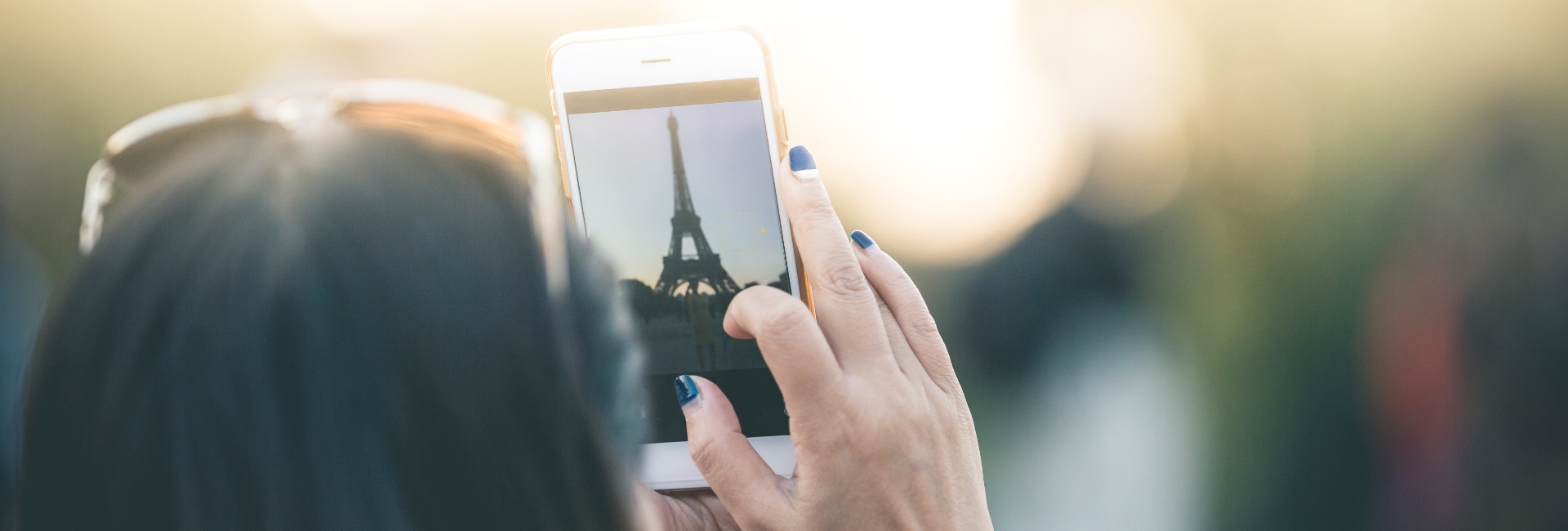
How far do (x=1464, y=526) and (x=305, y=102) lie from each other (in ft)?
17.3

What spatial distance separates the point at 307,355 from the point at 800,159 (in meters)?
0.55

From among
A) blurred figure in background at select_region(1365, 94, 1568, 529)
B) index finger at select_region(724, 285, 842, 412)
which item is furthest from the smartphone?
blurred figure in background at select_region(1365, 94, 1568, 529)

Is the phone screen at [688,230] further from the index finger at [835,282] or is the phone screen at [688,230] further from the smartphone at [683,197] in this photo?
the index finger at [835,282]

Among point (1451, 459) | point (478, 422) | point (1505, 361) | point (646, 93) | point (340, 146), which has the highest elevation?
point (646, 93)

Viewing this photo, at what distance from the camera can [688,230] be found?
985mm

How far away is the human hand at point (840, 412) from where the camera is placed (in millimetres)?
722

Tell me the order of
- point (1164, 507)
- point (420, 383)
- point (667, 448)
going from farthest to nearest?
point (1164, 507), point (667, 448), point (420, 383)

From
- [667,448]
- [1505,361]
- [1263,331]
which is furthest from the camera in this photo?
[1263,331]

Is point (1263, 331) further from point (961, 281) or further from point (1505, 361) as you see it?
point (961, 281)

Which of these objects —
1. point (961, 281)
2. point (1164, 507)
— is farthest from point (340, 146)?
point (1164, 507)

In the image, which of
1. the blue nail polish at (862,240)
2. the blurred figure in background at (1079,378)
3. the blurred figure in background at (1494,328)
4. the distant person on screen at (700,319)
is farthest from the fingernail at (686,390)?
the blurred figure in background at (1494,328)

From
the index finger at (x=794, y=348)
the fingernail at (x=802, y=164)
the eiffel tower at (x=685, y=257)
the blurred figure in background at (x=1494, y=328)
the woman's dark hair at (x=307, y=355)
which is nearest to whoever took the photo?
the woman's dark hair at (x=307, y=355)

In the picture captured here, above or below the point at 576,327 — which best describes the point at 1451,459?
below

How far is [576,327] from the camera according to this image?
402 mm
